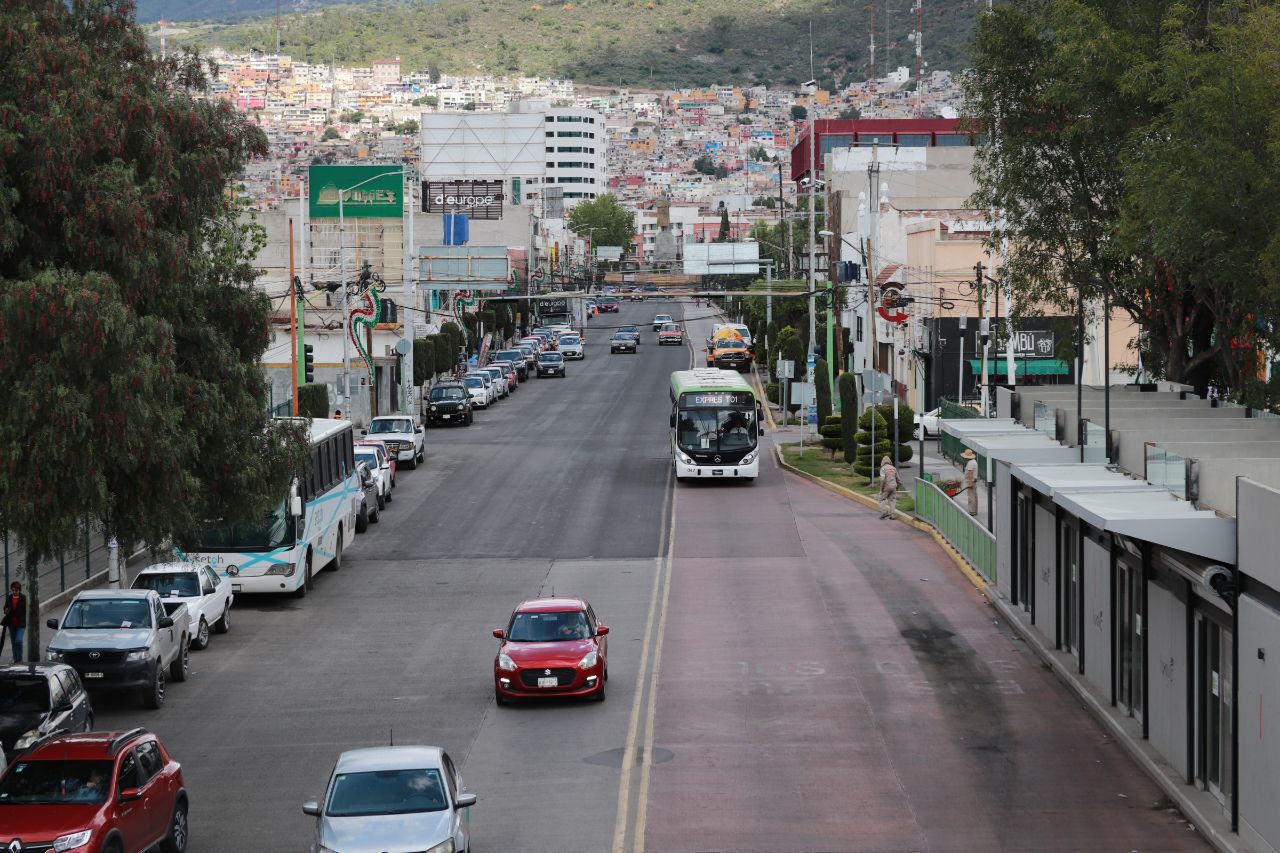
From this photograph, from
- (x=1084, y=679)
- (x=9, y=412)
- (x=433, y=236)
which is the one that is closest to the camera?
(x=9, y=412)

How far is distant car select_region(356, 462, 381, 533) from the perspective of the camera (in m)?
42.0

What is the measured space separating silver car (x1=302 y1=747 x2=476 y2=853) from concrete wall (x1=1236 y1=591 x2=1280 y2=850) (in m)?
7.66

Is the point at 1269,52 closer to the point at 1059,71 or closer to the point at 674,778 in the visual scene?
the point at 1059,71

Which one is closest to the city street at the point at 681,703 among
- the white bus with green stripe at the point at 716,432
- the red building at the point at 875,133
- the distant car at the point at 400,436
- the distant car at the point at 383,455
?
the distant car at the point at 383,455

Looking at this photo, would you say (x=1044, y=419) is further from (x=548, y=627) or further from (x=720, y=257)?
(x=720, y=257)

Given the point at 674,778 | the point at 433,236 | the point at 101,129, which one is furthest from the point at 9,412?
the point at 433,236

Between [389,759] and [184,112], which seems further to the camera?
[184,112]

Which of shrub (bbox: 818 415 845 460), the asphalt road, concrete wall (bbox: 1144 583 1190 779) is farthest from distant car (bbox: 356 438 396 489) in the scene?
concrete wall (bbox: 1144 583 1190 779)

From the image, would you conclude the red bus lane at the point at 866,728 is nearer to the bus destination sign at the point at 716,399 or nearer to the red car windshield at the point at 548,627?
the red car windshield at the point at 548,627

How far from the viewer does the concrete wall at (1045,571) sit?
27.9 metres

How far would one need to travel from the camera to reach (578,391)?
83250 mm

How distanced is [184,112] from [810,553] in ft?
67.2

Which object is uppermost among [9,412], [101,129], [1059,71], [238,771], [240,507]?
[1059,71]

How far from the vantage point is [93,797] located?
15766 millimetres
